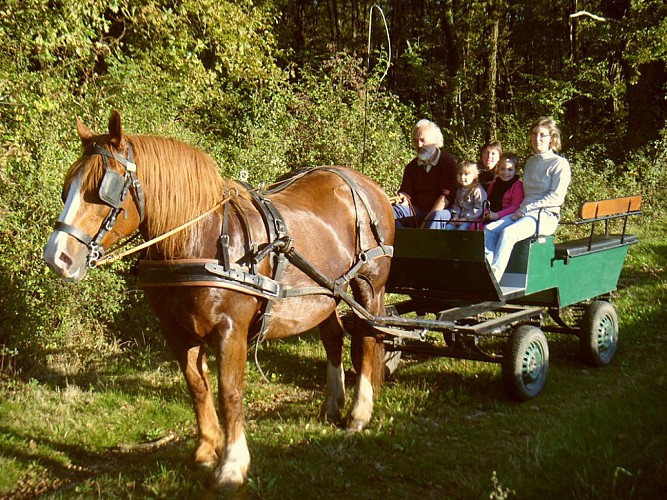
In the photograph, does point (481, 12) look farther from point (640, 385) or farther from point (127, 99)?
point (640, 385)

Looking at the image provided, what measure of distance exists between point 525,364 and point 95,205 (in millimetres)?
3511

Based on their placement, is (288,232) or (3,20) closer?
(288,232)

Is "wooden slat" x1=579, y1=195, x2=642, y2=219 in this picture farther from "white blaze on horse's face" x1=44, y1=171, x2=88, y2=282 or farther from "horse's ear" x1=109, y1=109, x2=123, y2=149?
"white blaze on horse's face" x1=44, y1=171, x2=88, y2=282

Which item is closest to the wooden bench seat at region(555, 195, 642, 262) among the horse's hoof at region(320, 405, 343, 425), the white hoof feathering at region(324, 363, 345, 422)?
the white hoof feathering at region(324, 363, 345, 422)

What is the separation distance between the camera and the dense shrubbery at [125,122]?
6.02 m

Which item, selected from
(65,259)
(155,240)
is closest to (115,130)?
(155,240)

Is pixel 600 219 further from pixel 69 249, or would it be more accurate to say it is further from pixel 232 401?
pixel 69 249

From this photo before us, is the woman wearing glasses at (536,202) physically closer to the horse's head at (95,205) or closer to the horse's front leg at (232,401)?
the horse's front leg at (232,401)

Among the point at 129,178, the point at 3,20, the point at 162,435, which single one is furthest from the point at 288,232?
the point at 3,20

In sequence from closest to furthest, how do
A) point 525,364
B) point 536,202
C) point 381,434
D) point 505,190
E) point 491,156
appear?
Result: 1. point 381,434
2. point 525,364
3. point 536,202
4. point 505,190
5. point 491,156

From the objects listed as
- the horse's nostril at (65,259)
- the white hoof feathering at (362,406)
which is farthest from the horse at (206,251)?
the white hoof feathering at (362,406)

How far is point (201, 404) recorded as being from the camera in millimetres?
3953

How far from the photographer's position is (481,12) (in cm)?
1825

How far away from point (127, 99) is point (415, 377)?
504 centimetres
